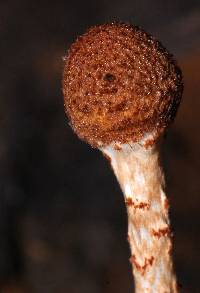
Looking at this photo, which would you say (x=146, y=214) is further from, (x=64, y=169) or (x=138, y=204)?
(x=64, y=169)

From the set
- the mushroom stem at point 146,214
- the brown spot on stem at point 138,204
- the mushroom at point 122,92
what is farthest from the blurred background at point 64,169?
the mushroom at point 122,92

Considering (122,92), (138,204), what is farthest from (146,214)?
(122,92)

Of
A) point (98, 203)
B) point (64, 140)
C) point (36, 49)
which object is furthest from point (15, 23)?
point (98, 203)

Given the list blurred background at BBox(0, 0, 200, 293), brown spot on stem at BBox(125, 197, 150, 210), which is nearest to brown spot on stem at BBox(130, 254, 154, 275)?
brown spot on stem at BBox(125, 197, 150, 210)

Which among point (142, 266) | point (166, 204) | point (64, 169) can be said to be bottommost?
point (142, 266)

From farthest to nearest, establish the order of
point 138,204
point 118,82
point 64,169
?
point 64,169, point 138,204, point 118,82
